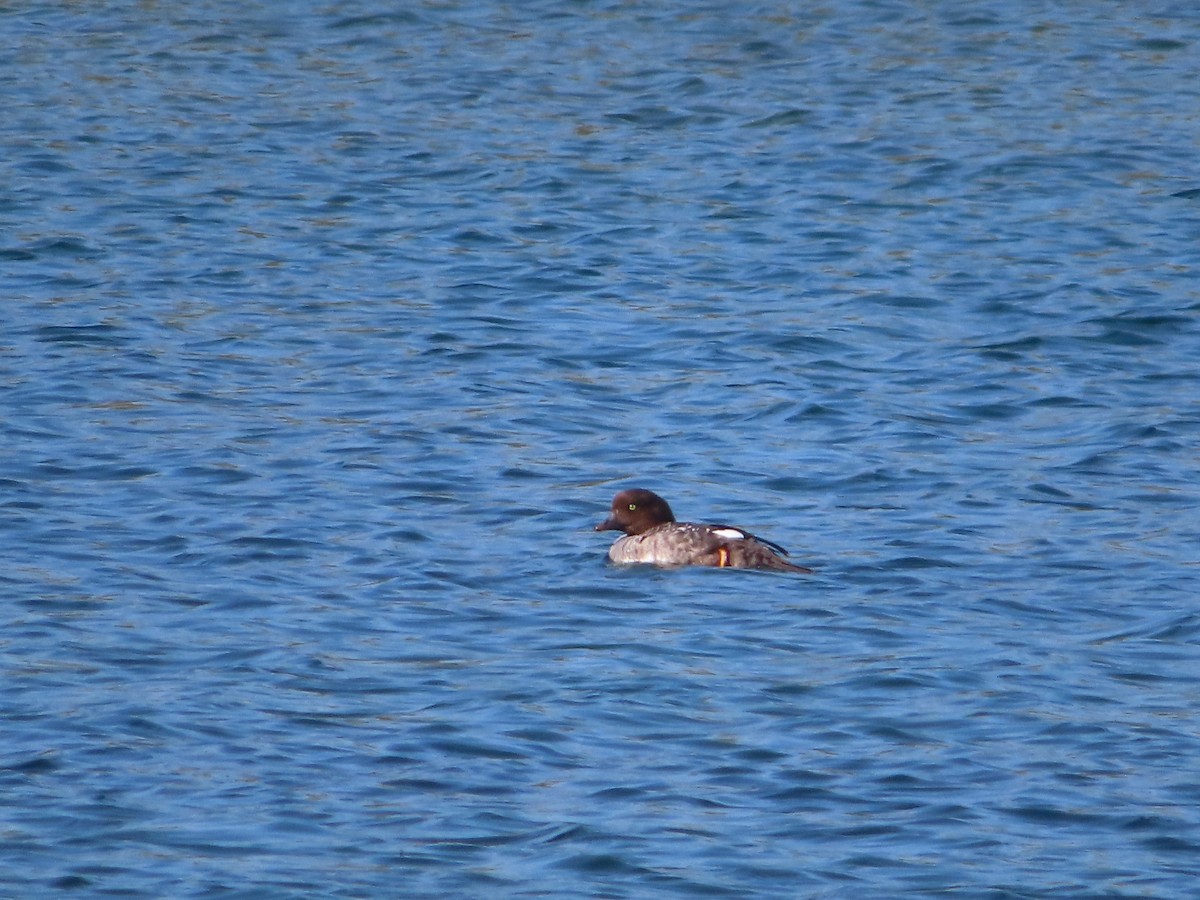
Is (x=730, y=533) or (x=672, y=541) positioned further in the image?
(x=672, y=541)

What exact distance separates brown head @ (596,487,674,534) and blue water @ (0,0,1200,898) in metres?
0.28

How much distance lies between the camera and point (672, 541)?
12.0 meters

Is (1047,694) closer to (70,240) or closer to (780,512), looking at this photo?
(780,512)

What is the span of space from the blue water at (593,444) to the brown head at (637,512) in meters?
0.28

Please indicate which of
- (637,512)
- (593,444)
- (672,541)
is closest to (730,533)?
(672,541)

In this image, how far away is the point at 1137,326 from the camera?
1681 cm

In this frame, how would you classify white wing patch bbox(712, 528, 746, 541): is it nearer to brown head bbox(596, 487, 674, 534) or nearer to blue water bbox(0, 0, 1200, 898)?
blue water bbox(0, 0, 1200, 898)

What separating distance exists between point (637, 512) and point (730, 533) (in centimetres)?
71

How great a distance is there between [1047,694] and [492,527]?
3.84m

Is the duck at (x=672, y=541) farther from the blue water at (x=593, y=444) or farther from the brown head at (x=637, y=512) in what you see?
the blue water at (x=593, y=444)

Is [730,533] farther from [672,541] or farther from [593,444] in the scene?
[593,444]

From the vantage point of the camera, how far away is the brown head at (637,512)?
1231cm

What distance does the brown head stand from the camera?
40.4 ft

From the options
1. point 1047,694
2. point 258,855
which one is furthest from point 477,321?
point 258,855
